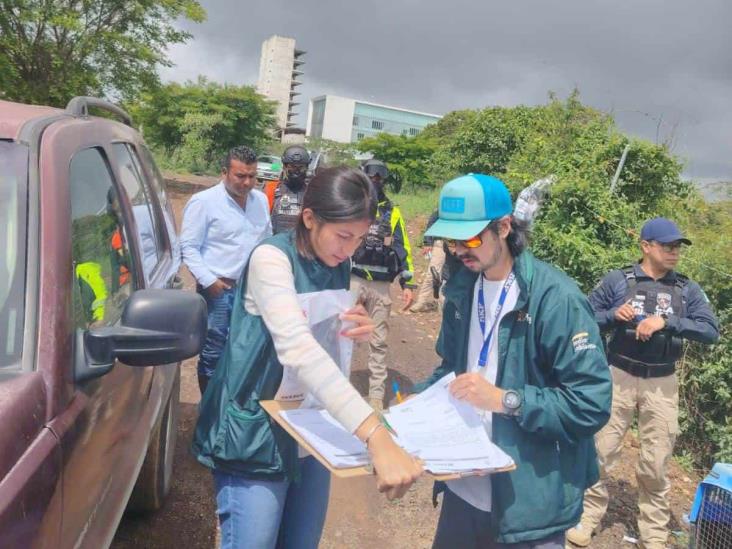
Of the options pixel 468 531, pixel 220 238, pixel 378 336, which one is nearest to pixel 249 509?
pixel 468 531

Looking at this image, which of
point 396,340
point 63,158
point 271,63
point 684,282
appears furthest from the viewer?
point 271,63

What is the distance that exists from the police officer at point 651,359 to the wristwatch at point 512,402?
2.14m

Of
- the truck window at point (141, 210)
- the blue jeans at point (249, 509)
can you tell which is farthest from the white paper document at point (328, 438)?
the truck window at point (141, 210)

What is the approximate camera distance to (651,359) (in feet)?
11.8

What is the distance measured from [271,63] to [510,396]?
8542 cm

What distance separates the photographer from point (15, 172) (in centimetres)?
152

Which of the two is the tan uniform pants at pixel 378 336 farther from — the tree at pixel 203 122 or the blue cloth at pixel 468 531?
the tree at pixel 203 122

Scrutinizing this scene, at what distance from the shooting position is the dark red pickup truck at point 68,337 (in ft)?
3.80

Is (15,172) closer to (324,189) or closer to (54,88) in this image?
(324,189)

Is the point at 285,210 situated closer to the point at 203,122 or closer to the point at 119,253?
the point at 119,253

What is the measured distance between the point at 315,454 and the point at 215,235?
113 inches

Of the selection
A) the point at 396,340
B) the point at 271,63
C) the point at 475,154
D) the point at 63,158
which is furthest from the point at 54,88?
the point at 271,63

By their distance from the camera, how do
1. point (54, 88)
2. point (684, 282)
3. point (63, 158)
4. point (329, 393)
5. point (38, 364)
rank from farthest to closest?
point (54, 88), point (684, 282), point (63, 158), point (329, 393), point (38, 364)

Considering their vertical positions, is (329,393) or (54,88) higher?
(54,88)
